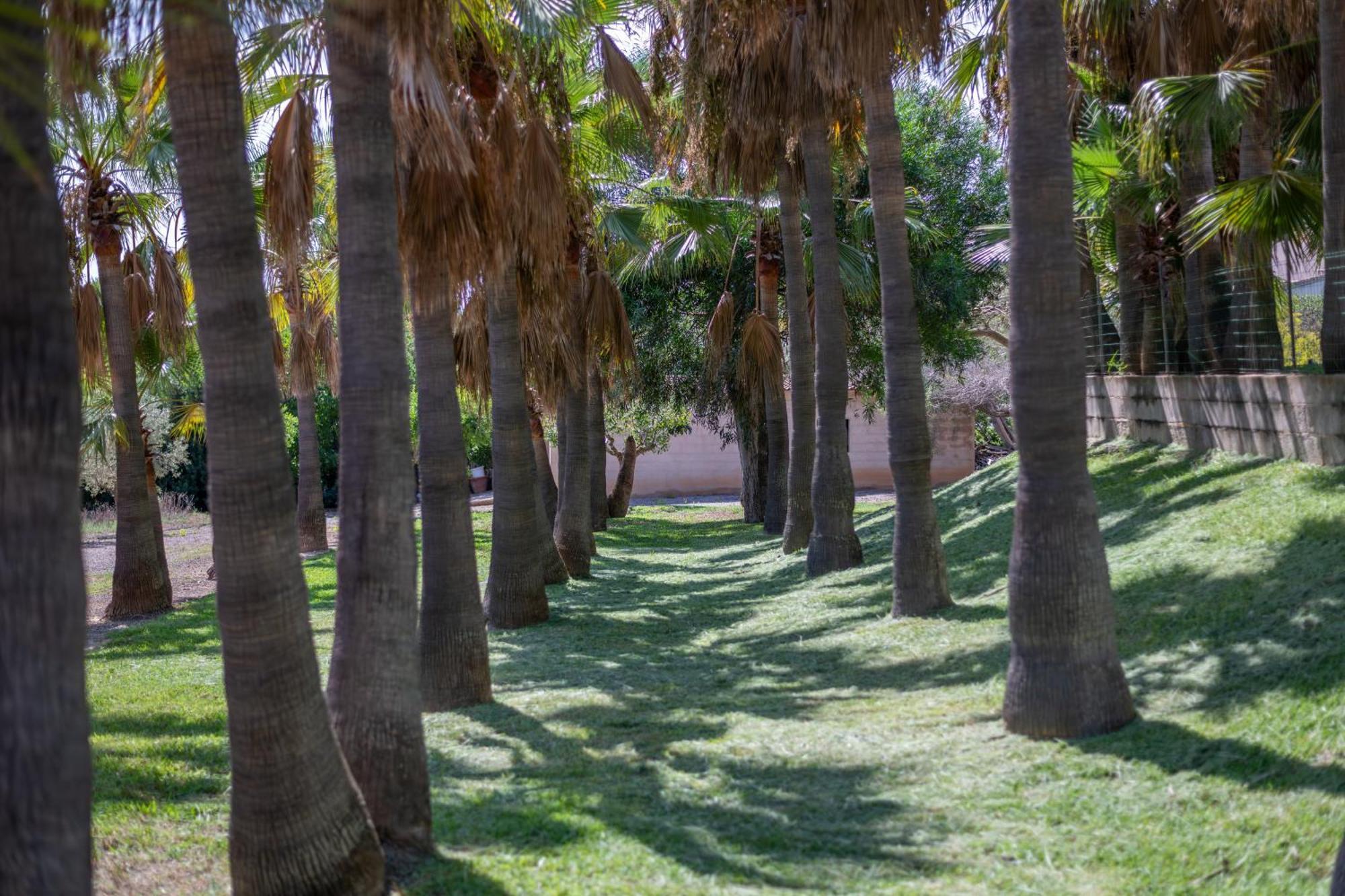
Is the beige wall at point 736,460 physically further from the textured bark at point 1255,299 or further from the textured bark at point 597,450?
the textured bark at point 1255,299

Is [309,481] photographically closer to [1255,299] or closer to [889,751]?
[1255,299]

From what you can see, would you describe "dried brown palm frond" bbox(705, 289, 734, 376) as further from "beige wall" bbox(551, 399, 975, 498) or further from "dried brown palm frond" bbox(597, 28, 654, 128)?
"beige wall" bbox(551, 399, 975, 498)

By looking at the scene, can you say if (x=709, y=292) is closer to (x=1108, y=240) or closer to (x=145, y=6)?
(x=1108, y=240)

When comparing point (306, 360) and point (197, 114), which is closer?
point (197, 114)

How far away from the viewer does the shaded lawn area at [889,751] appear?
544 centimetres

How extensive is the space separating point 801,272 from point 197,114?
46.8 feet

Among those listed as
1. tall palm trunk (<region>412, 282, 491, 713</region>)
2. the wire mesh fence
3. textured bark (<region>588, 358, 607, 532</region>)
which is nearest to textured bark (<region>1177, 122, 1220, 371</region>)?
the wire mesh fence

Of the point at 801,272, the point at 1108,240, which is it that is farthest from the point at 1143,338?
the point at 801,272

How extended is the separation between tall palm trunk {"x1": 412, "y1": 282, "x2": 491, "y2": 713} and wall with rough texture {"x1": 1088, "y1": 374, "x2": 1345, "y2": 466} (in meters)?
7.02

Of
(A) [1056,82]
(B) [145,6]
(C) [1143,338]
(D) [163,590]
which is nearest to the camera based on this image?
(B) [145,6]

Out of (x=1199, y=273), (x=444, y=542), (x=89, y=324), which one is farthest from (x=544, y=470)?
(x=444, y=542)

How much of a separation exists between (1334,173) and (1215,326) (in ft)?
11.7

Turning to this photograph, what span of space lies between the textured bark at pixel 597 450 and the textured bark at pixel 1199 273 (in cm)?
1112

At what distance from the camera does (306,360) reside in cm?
2453
